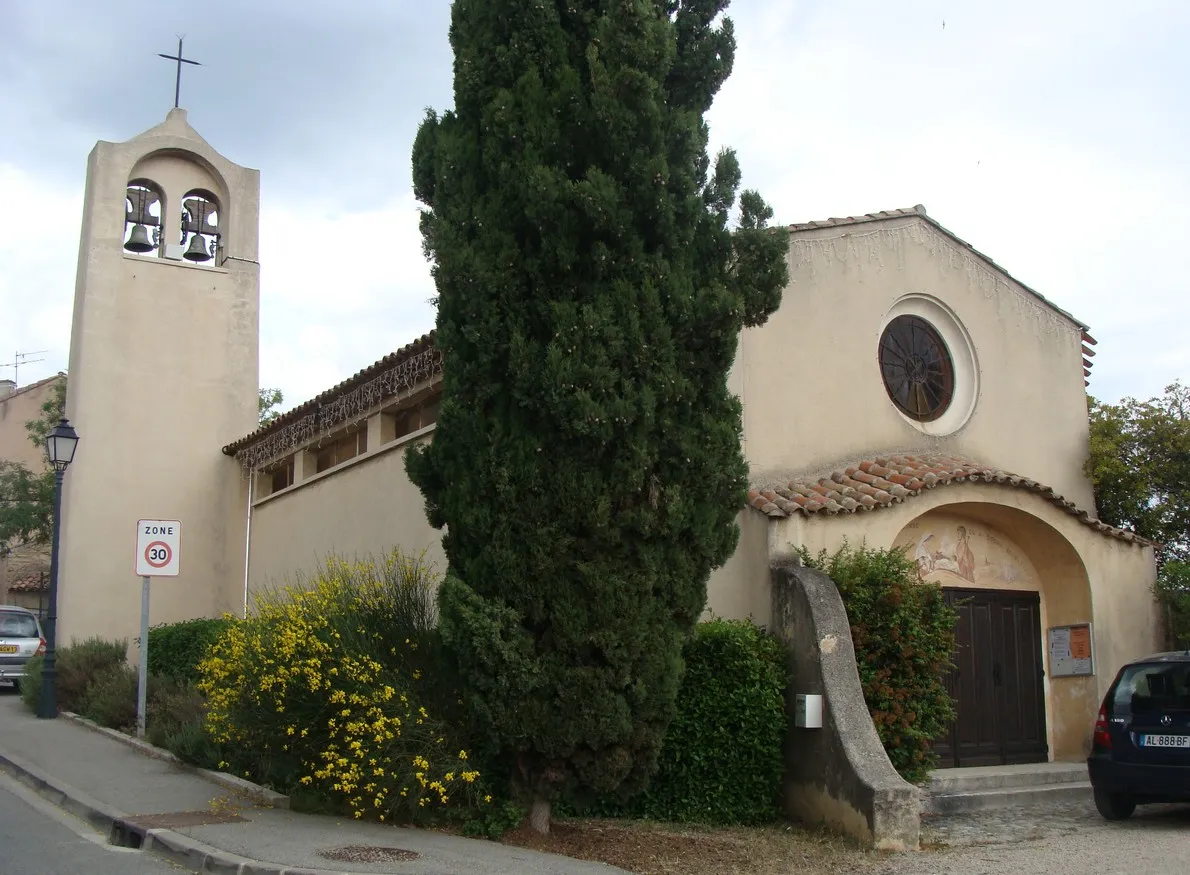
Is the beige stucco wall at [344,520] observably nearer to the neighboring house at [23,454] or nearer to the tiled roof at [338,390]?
the tiled roof at [338,390]

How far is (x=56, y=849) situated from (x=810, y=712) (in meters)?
5.76

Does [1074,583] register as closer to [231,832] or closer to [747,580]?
[747,580]

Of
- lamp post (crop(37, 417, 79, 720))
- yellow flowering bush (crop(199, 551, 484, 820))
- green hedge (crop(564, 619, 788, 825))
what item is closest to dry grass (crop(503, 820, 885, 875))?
green hedge (crop(564, 619, 788, 825))

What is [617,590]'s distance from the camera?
8.29m

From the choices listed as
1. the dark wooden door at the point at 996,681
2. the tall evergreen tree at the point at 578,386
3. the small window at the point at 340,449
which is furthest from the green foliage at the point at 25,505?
the dark wooden door at the point at 996,681

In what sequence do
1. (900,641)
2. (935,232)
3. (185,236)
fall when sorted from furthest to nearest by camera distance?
(185,236) → (935,232) → (900,641)

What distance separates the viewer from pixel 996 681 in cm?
1285

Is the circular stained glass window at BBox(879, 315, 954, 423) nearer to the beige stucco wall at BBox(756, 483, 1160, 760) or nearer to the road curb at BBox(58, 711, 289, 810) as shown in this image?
the beige stucco wall at BBox(756, 483, 1160, 760)

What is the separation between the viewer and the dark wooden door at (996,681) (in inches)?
489

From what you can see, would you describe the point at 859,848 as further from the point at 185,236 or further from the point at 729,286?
the point at 185,236

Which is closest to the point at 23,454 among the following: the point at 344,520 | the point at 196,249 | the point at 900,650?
the point at 196,249

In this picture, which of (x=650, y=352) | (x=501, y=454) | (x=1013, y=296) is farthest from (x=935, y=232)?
(x=501, y=454)

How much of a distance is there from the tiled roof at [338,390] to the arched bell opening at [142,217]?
144 inches

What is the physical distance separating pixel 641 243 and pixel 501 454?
1942 mm
